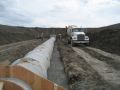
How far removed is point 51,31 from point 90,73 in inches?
4290

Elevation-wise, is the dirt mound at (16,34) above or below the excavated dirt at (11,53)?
below

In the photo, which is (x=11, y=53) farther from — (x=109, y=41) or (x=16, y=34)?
(x=16, y=34)

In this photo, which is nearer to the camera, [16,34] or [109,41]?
[109,41]

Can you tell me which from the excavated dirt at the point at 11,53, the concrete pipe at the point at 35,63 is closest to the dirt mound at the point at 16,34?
the excavated dirt at the point at 11,53

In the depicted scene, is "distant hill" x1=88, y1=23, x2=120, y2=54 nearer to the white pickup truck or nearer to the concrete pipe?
the white pickup truck

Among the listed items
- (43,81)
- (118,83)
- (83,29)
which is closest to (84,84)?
(118,83)

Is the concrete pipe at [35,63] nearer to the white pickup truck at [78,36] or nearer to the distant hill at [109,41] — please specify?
the distant hill at [109,41]

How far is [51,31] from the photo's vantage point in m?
120

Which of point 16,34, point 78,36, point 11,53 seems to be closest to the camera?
point 11,53

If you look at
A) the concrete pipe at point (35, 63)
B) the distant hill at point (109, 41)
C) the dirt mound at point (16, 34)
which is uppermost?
the concrete pipe at point (35, 63)

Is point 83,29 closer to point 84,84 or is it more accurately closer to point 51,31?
point 84,84

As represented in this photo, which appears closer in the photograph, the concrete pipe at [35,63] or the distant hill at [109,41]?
the concrete pipe at [35,63]

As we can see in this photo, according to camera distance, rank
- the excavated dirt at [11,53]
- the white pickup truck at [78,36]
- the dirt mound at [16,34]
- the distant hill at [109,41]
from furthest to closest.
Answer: the dirt mound at [16,34] → the white pickup truck at [78,36] → the distant hill at [109,41] → the excavated dirt at [11,53]

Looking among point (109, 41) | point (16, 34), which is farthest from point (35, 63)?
point (16, 34)
